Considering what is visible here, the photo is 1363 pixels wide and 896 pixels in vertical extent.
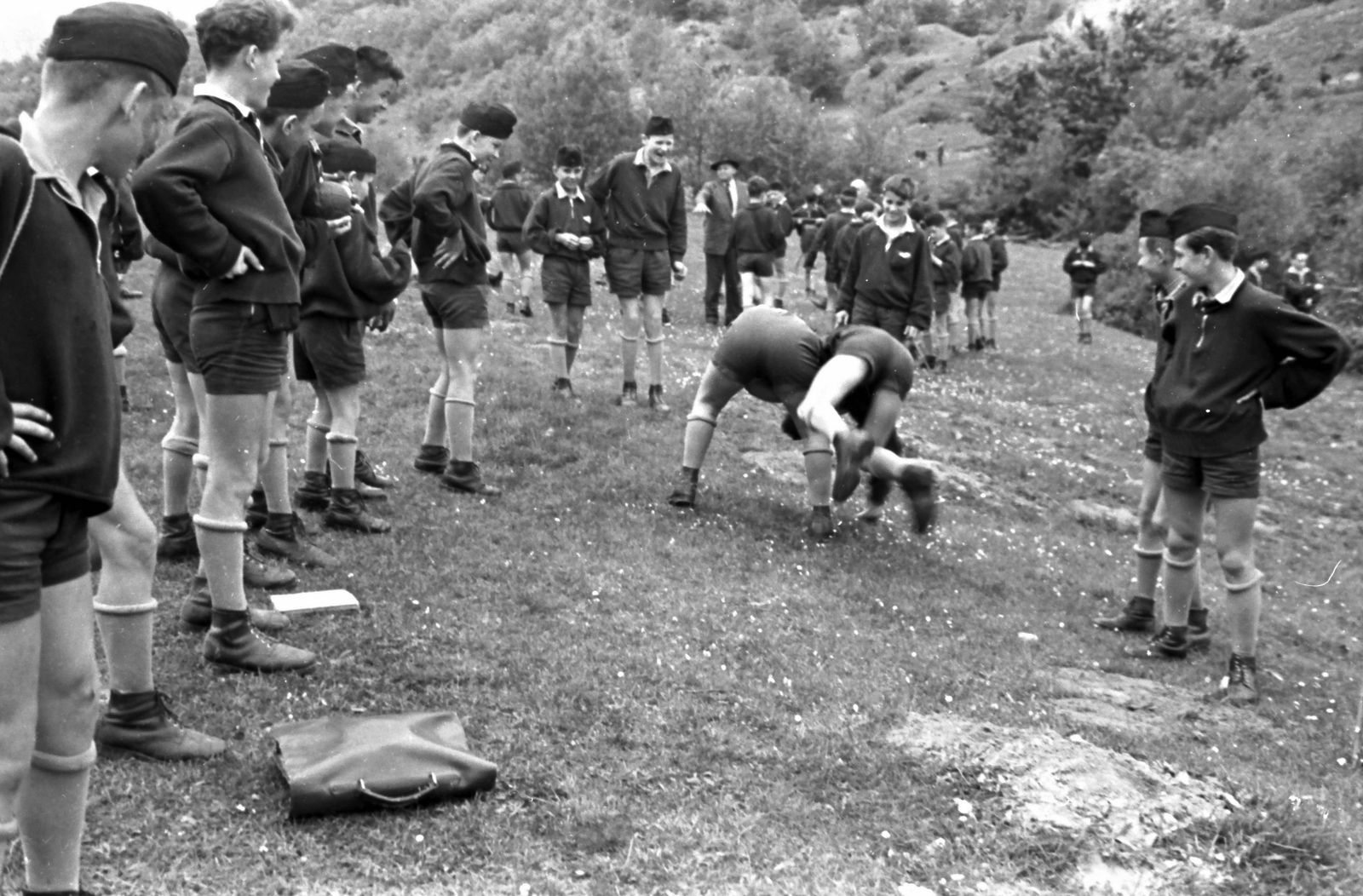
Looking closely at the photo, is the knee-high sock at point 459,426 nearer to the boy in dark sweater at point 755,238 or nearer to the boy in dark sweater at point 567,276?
the boy in dark sweater at point 567,276

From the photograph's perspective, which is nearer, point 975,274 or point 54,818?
point 54,818

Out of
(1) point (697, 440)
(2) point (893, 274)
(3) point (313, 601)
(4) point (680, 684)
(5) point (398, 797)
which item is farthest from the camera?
(2) point (893, 274)

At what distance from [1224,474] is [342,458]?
4831mm

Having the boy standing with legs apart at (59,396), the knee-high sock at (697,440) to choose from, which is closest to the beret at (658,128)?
the knee-high sock at (697,440)

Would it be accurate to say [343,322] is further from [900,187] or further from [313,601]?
[900,187]

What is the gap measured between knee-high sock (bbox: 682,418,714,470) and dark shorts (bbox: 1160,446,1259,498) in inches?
126

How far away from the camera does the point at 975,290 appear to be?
859 inches

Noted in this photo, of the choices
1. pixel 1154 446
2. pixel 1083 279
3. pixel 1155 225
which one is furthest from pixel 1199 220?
pixel 1083 279

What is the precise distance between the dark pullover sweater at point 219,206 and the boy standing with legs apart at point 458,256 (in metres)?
2.89

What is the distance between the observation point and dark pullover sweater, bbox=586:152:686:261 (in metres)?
11.6

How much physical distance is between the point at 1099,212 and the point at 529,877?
54663 millimetres

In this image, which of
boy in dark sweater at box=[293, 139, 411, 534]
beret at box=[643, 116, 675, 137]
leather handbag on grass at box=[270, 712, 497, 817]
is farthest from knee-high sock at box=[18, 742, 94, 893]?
beret at box=[643, 116, 675, 137]

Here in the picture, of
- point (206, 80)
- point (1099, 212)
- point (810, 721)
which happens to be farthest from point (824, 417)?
point (1099, 212)

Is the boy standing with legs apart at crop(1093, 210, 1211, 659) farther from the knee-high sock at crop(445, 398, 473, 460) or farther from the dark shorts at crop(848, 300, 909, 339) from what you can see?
the dark shorts at crop(848, 300, 909, 339)
